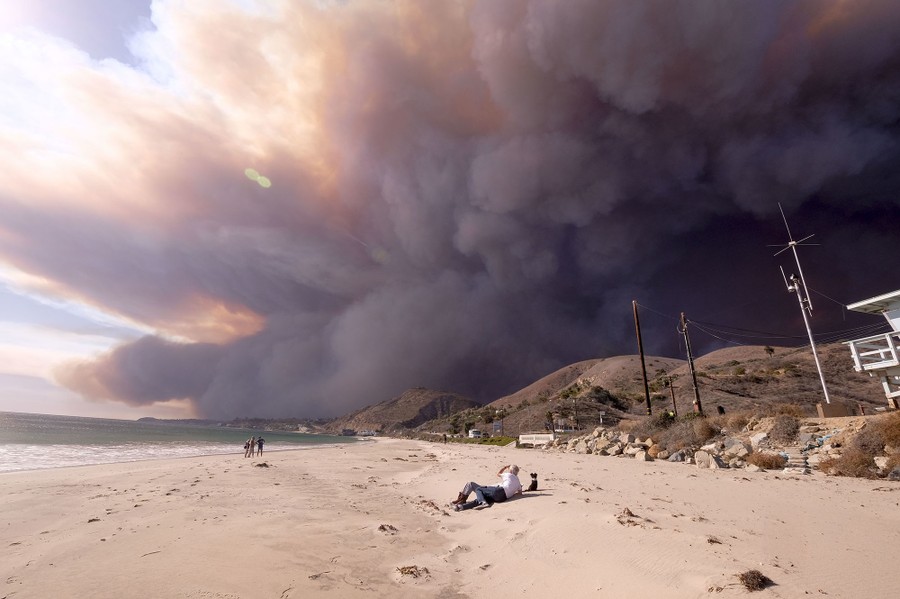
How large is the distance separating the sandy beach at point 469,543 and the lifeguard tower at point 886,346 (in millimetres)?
13943

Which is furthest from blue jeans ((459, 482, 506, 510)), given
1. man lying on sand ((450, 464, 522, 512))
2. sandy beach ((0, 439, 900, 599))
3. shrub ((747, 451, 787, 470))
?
shrub ((747, 451, 787, 470))

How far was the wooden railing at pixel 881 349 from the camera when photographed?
19.8 meters

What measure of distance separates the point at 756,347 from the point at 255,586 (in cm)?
13025

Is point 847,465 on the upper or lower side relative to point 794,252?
lower

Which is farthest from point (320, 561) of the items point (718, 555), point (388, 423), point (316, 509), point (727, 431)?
point (388, 423)

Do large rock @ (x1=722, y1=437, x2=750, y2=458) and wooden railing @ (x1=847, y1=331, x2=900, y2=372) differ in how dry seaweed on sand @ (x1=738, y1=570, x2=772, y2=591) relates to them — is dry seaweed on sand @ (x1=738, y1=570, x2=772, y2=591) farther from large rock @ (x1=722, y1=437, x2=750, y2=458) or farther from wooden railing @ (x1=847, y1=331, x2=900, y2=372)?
wooden railing @ (x1=847, y1=331, x2=900, y2=372)

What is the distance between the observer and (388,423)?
629ft

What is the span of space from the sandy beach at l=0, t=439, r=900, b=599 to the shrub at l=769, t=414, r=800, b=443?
8.11m

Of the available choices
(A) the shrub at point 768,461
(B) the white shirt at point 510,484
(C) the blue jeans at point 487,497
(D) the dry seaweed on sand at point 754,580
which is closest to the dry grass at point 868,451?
(A) the shrub at point 768,461

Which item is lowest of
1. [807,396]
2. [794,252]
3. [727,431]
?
[727,431]

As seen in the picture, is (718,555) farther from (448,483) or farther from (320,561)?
(448,483)

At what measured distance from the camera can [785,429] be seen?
18.7 m

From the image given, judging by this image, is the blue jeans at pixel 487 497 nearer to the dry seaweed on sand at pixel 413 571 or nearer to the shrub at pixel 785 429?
the dry seaweed on sand at pixel 413 571

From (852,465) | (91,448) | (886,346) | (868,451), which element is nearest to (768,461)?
(852,465)
